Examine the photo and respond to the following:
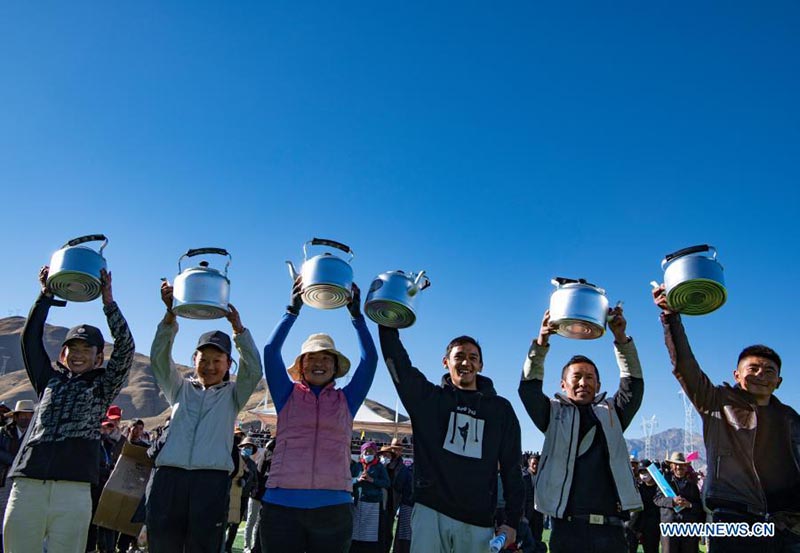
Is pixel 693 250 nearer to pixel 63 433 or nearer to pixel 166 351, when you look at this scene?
pixel 166 351

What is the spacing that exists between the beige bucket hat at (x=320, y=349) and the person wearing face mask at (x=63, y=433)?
148cm

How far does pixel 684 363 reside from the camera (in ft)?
15.5

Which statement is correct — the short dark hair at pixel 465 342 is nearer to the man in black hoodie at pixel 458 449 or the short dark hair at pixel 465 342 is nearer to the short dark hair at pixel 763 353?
the man in black hoodie at pixel 458 449

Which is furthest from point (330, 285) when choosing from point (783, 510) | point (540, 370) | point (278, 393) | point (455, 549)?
point (783, 510)

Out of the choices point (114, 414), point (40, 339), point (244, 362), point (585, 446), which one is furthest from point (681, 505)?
point (40, 339)

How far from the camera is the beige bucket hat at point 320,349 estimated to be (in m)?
4.75

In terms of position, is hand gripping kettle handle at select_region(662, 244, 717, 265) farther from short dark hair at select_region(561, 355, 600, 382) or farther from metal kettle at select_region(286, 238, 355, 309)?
metal kettle at select_region(286, 238, 355, 309)

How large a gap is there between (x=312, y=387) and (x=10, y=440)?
648 cm

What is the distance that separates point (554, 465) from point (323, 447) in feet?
5.52

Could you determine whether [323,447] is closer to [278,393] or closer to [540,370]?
[278,393]

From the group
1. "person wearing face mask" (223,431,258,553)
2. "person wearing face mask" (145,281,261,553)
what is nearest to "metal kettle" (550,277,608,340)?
"person wearing face mask" (145,281,261,553)

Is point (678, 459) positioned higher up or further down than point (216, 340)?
further down

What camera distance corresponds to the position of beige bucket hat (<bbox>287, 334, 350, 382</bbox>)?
187 inches

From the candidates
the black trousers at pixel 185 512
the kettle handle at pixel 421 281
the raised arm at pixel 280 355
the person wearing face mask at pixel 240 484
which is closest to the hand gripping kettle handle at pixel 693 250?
the kettle handle at pixel 421 281
